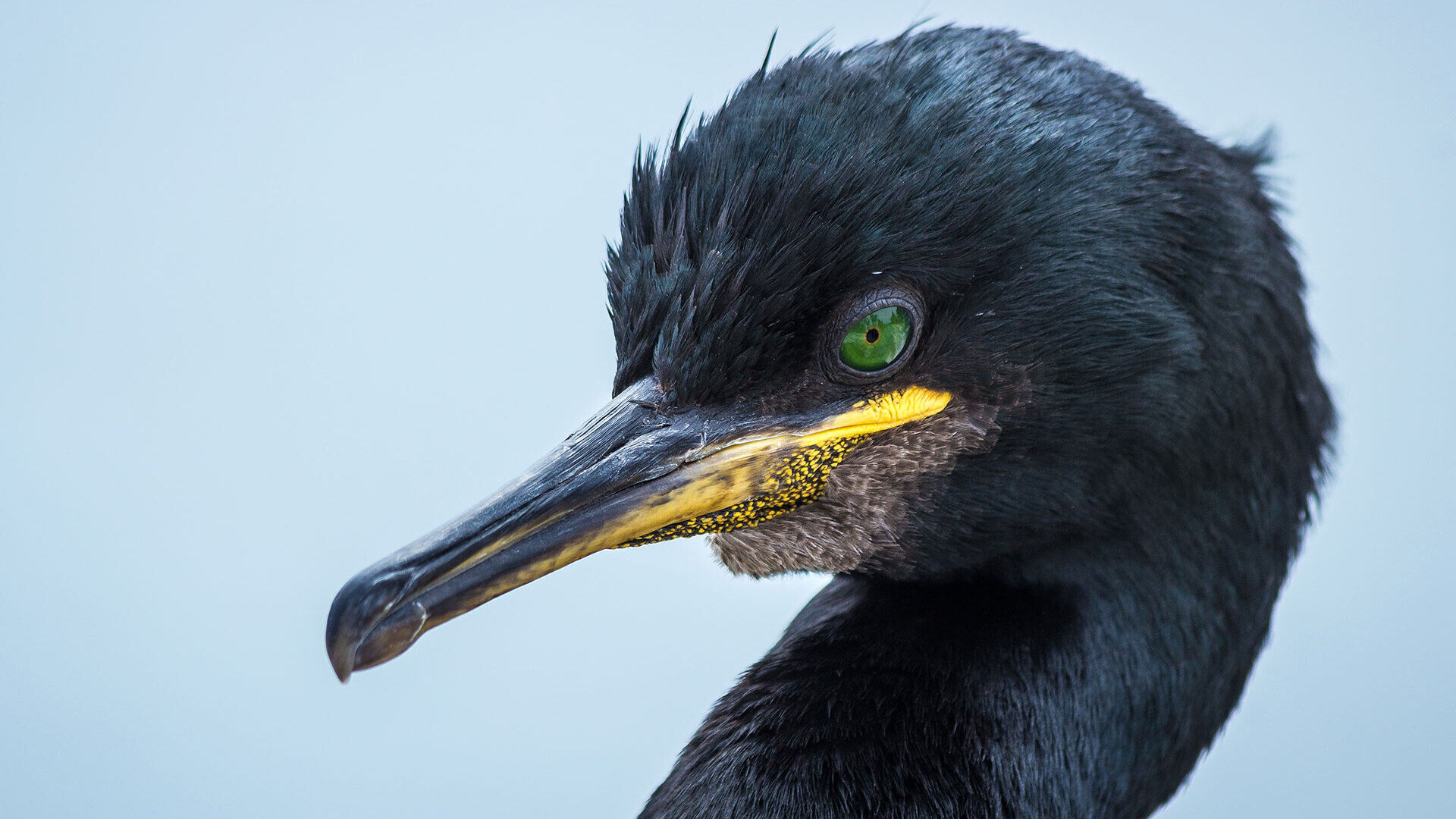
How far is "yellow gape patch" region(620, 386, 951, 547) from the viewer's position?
6.22 feet

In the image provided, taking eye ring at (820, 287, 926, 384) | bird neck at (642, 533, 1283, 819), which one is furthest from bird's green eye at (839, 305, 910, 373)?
bird neck at (642, 533, 1283, 819)

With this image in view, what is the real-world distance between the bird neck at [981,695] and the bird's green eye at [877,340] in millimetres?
463

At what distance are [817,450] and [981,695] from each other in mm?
515

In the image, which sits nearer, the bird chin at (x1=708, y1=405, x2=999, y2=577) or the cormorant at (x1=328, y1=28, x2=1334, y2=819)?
the cormorant at (x1=328, y1=28, x2=1334, y2=819)

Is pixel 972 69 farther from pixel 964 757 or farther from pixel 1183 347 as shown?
pixel 964 757

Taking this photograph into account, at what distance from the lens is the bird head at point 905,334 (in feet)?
5.92

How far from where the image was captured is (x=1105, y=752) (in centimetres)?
216

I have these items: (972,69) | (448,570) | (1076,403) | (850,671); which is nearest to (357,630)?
(448,570)

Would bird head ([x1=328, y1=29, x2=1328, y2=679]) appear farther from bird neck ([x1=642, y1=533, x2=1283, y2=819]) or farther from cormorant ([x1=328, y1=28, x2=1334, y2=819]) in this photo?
bird neck ([x1=642, y1=533, x2=1283, y2=819])

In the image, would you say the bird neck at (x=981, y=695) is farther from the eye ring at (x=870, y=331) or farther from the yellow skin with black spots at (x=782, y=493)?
the eye ring at (x=870, y=331)

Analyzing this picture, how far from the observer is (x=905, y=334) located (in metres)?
1.87

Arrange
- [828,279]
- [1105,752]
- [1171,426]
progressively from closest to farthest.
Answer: [828,279], [1171,426], [1105,752]

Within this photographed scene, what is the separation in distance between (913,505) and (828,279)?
0.42 meters

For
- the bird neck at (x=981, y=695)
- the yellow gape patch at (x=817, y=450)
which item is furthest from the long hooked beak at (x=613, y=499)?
the bird neck at (x=981, y=695)
